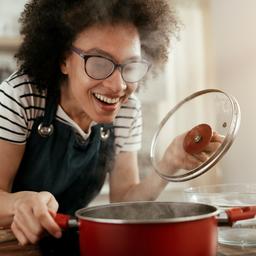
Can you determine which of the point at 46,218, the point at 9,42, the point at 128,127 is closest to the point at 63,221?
the point at 46,218

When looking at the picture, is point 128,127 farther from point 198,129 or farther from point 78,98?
point 198,129

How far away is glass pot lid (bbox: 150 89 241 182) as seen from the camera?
2.55ft

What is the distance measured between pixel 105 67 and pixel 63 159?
32 cm

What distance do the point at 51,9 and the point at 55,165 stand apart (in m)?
0.41

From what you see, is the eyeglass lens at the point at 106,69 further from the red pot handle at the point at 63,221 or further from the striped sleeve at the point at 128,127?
the red pot handle at the point at 63,221

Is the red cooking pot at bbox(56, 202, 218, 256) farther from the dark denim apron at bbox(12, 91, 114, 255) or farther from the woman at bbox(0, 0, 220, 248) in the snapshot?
the dark denim apron at bbox(12, 91, 114, 255)

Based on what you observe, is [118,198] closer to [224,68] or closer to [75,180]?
[75,180]

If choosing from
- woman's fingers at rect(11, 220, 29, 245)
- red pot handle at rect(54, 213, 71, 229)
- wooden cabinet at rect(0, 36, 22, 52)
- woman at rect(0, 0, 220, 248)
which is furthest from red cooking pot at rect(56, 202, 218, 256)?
wooden cabinet at rect(0, 36, 22, 52)

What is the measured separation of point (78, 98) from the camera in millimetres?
1019

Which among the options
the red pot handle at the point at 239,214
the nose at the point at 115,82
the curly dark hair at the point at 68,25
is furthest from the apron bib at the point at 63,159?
the red pot handle at the point at 239,214

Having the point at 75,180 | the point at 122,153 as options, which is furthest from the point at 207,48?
the point at 75,180

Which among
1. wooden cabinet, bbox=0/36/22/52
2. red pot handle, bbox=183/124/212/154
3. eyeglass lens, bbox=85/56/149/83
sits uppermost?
wooden cabinet, bbox=0/36/22/52

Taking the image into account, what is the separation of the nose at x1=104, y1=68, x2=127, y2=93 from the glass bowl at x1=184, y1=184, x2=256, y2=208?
0.28 m

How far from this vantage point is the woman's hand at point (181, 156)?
0.78 meters
